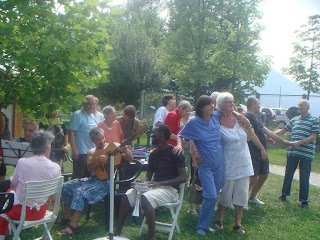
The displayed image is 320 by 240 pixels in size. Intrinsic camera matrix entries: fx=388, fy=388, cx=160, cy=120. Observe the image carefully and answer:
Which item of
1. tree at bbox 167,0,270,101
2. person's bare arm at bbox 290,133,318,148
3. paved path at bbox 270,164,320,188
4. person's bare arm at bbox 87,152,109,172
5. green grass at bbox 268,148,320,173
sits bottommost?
green grass at bbox 268,148,320,173

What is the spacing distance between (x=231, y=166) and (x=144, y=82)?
918 inches

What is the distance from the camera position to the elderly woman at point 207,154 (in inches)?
210

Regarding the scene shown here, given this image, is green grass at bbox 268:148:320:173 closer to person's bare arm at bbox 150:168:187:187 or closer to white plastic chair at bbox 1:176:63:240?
person's bare arm at bbox 150:168:187:187


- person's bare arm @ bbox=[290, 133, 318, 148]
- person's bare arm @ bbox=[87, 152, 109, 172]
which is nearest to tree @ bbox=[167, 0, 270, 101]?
person's bare arm @ bbox=[290, 133, 318, 148]

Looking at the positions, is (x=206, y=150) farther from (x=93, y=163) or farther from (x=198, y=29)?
(x=198, y=29)

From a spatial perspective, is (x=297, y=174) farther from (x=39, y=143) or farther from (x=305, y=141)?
(x=39, y=143)

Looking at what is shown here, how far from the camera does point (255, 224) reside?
19.7 ft

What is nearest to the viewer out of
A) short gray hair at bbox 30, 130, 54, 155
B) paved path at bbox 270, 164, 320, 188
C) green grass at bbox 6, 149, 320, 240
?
short gray hair at bbox 30, 130, 54, 155

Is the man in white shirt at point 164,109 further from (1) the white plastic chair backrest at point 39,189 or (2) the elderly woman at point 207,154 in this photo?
(1) the white plastic chair backrest at point 39,189

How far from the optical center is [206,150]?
538 centimetres

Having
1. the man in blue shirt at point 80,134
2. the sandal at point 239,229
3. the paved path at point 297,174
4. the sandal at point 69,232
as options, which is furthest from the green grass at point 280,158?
the sandal at point 69,232

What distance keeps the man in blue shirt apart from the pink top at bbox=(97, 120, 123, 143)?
266 mm

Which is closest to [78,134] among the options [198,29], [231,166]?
[231,166]

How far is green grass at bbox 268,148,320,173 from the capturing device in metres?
12.7
